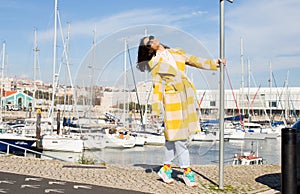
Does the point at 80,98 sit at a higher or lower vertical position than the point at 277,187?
higher

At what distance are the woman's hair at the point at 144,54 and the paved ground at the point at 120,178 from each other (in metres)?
2.17

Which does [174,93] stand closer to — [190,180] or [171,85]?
[171,85]

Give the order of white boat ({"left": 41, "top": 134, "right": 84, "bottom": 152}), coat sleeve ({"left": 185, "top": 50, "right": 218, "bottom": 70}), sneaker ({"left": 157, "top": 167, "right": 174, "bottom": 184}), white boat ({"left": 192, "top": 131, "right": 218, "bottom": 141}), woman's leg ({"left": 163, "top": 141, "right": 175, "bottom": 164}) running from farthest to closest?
white boat ({"left": 41, "top": 134, "right": 84, "bottom": 152}), sneaker ({"left": 157, "top": 167, "right": 174, "bottom": 184}), woman's leg ({"left": 163, "top": 141, "right": 175, "bottom": 164}), white boat ({"left": 192, "top": 131, "right": 218, "bottom": 141}), coat sleeve ({"left": 185, "top": 50, "right": 218, "bottom": 70})

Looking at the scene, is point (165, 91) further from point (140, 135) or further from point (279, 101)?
point (279, 101)

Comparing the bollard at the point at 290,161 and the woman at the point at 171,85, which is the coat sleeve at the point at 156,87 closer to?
the woman at the point at 171,85

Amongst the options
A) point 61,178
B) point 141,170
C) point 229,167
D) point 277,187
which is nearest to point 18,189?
point 61,178

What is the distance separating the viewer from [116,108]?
7.05m

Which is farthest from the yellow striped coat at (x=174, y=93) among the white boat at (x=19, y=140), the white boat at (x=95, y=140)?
the white boat at (x=19, y=140)

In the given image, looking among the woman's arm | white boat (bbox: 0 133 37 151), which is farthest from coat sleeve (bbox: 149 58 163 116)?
white boat (bbox: 0 133 37 151)

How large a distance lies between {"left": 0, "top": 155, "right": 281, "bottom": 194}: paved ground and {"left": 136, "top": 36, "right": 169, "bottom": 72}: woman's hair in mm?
2170

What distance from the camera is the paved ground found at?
25.0 feet

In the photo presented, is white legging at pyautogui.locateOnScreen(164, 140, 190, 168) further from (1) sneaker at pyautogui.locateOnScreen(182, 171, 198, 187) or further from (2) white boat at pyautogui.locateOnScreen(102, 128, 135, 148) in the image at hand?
(2) white boat at pyautogui.locateOnScreen(102, 128, 135, 148)

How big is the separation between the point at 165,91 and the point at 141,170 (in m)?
3.09

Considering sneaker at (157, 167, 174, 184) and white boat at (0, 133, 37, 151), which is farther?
white boat at (0, 133, 37, 151)
